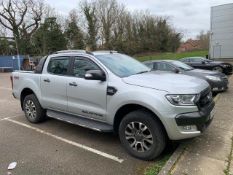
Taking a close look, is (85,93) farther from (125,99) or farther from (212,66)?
(212,66)

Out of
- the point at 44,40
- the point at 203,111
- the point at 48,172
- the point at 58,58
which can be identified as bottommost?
the point at 48,172

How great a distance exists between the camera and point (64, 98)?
17.7ft

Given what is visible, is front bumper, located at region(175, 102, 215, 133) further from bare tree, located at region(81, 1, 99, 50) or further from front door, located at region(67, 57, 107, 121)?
bare tree, located at region(81, 1, 99, 50)

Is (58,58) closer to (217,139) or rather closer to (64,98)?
(64,98)

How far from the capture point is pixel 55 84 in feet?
18.3

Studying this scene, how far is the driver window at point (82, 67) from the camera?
16.5 feet

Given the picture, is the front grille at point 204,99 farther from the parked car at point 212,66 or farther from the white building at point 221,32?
the white building at point 221,32

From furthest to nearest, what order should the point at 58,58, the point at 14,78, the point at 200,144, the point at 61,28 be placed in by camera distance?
the point at 61,28 → the point at 14,78 → the point at 58,58 → the point at 200,144

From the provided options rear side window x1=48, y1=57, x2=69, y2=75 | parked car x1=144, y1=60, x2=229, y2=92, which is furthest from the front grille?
parked car x1=144, y1=60, x2=229, y2=92

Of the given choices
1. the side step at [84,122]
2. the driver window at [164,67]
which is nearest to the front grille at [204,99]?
the side step at [84,122]

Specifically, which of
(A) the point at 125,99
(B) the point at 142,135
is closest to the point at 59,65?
(A) the point at 125,99

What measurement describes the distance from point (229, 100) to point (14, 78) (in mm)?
6497

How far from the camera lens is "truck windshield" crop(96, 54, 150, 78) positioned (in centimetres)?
478

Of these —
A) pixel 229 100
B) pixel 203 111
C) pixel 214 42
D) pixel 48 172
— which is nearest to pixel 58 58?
pixel 48 172
